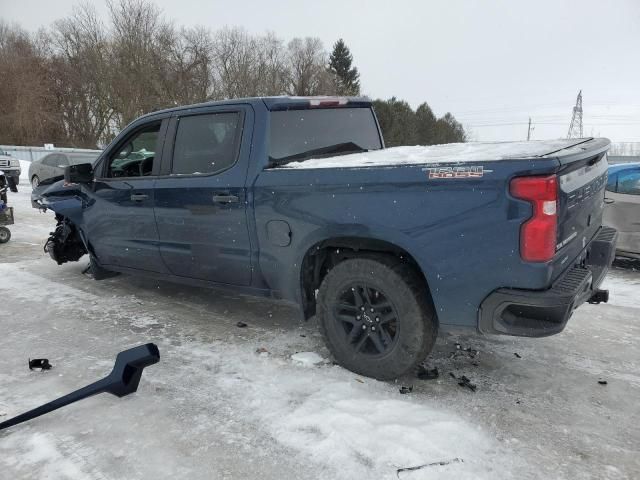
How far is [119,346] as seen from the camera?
3.98 meters

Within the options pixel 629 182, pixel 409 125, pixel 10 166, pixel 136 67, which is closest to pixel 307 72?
pixel 409 125

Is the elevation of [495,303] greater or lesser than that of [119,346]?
greater

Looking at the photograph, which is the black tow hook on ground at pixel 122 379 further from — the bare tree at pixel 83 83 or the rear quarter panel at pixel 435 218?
the bare tree at pixel 83 83

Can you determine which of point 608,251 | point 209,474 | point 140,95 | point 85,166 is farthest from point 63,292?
point 140,95

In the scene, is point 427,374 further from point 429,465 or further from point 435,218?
point 435,218

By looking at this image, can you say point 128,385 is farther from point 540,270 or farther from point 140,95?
point 140,95

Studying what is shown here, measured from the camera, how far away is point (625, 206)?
6.48 m

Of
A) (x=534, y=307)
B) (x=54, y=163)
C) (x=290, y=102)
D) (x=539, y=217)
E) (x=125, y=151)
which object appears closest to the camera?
(x=539, y=217)

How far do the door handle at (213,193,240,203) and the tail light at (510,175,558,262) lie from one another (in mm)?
2005

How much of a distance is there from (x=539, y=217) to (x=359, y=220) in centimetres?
104

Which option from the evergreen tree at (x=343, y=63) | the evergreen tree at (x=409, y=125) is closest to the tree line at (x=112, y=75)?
the evergreen tree at (x=409, y=125)

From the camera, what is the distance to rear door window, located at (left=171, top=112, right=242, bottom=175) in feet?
12.6

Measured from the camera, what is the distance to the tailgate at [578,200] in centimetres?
270

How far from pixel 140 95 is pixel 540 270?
3621 centimetres
